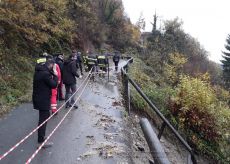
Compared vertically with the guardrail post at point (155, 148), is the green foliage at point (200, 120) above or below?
below

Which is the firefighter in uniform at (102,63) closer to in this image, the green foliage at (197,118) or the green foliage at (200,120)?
the green foliage at (197,118)

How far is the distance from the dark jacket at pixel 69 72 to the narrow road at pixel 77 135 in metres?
1.10

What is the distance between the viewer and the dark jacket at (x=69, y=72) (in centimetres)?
1299

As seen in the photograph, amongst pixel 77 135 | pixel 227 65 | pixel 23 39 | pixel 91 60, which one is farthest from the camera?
pixel 227 65

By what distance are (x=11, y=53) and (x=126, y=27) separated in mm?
47388

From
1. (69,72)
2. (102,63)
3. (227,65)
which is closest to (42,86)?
(69,72)

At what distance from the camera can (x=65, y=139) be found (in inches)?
372

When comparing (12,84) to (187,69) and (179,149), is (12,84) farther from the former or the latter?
(187,69)

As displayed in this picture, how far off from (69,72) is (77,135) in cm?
366

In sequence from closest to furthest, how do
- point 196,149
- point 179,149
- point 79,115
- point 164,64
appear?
point 79,115, point 179,149, point 196,149, point 164,64

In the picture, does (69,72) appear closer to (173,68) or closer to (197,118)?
(197,118)

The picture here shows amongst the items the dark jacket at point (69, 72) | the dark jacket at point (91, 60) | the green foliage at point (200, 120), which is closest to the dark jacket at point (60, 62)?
the dark jacket at point (69, 72)

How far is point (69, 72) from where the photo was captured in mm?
13047

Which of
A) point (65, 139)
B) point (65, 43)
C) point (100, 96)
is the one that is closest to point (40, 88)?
point (65, 139)
